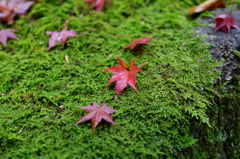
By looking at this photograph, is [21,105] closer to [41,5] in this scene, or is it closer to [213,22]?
[41,5]

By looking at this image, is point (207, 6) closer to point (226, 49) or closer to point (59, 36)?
point (226, 49)

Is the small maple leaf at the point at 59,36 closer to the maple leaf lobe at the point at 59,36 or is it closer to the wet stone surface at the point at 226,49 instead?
the maple leaf lobe at the point at 59,36

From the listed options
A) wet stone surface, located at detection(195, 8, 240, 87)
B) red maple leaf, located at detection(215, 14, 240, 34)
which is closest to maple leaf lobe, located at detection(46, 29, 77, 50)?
wet stone surface, located at detection(195, 8, 240, 87)

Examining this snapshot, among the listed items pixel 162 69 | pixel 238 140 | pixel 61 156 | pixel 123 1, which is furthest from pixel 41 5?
pixel 238 140

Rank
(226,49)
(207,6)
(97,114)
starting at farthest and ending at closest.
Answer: (207,6) → (226,49) → (97,114)

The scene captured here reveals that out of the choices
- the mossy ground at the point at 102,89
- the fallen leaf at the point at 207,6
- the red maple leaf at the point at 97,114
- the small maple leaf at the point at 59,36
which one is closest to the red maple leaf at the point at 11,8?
the mossy ground at the point at 102,89

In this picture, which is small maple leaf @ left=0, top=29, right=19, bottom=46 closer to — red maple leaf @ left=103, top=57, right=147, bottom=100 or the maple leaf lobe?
the maple leaf lobe

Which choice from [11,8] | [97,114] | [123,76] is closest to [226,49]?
[123,76]
